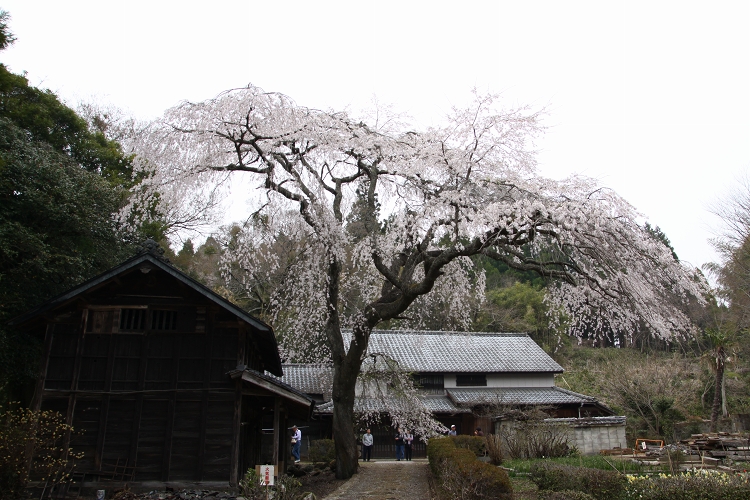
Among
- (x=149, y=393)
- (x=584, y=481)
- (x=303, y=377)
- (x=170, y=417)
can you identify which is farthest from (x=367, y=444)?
A: (x=584, y=481)

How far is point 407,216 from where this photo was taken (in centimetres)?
1227

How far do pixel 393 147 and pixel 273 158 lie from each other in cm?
291

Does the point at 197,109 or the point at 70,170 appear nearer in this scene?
the point at 197,109

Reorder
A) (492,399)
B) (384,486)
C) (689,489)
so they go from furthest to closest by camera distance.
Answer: (492,399) < (384,486) < (689,489)

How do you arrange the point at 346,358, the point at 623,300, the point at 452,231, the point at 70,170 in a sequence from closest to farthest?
1. the point at 623,300
2. the point at 452,231
3. the point at 346,358
4. the point at 70,170

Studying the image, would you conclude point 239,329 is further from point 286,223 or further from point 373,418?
point 373,418

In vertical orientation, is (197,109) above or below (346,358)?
above

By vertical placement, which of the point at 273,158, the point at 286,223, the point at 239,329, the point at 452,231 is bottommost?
the point at 239,329

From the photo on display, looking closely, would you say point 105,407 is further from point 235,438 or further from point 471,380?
point 471,380

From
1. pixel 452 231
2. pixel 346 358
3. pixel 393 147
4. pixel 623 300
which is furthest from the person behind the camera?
pixel 346 358

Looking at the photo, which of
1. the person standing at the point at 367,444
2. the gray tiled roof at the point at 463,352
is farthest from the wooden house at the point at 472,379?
the person standing at the point at 367,444

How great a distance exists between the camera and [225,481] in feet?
36.4

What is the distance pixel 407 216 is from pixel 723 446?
11738mm

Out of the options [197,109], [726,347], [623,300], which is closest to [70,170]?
[197,109]
